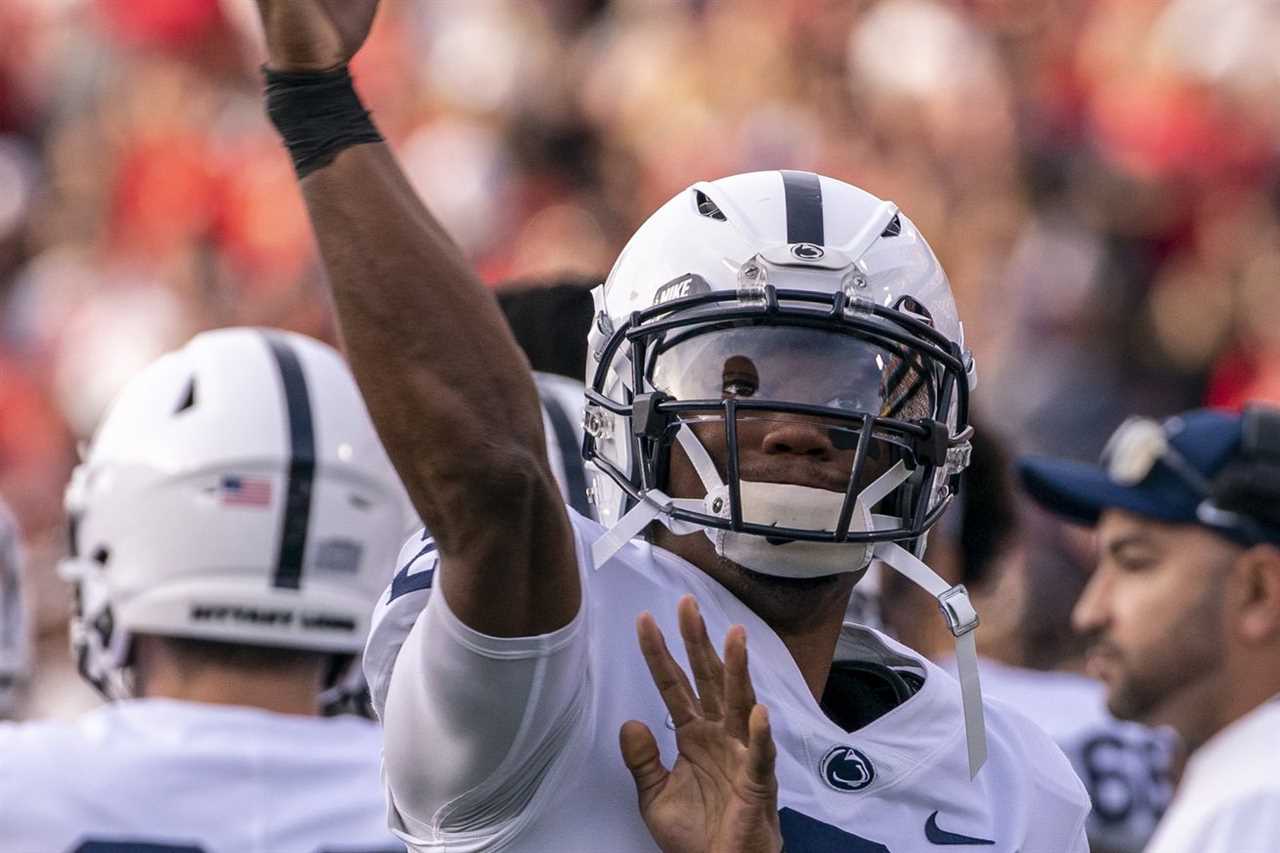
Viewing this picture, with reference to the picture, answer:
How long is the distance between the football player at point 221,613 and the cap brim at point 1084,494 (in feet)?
4.65

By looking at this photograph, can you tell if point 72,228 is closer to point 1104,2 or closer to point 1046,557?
point 1104,2

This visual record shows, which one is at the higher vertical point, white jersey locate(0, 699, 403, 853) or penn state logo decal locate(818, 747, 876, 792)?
penn state logo decal locate(818, 747, 876, 792)

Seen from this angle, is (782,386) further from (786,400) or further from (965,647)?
(965,647)

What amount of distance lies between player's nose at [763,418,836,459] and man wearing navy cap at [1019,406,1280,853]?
193 centimetres

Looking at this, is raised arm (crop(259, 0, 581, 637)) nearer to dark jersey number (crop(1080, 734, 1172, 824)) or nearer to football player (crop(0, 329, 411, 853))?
football player (crop(0, 329, 411, 853))

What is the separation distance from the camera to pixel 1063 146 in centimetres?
848

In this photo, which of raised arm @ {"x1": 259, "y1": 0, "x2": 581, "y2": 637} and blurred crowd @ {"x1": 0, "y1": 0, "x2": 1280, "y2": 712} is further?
blurred crowd @ {"x1": 0, "y1": 0, "x2": 1280, "y2": 712}

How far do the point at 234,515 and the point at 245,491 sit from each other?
0.14 ft

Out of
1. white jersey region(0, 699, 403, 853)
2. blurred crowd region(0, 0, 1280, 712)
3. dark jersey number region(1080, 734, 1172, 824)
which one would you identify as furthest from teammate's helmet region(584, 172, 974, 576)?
blurred crowd region(0, 0, 1280, 712)

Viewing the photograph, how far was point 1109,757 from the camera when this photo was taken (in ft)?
15.0

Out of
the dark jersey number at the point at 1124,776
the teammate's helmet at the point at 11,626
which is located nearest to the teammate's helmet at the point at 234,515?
the teammate's helmet at the point at 11,626

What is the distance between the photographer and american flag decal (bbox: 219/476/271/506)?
132 inches

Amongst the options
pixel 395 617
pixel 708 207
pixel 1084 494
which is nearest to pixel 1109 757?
pixel 1084 494

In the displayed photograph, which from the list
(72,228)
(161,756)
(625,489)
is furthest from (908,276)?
(72,228)
